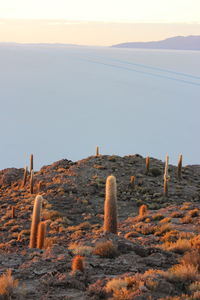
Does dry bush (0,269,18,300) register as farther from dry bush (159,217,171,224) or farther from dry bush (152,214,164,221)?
dry bush (152,214,164,221)

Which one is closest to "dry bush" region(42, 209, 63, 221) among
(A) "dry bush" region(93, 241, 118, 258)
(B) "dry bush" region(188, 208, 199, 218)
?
(B) "dry bush" region(188, 208, 199, 218)

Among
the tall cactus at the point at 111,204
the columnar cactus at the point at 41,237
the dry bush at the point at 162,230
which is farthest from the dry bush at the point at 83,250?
the dry bush at the point at 162,230

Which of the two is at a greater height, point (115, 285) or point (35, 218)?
point (35, 218)

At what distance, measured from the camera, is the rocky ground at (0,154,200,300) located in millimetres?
9578

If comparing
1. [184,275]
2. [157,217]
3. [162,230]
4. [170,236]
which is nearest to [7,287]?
[184,275]

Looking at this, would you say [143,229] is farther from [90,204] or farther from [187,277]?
[90,204]

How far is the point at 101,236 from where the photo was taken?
14.8m

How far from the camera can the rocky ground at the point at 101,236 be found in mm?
9578

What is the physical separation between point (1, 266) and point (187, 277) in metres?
5.34

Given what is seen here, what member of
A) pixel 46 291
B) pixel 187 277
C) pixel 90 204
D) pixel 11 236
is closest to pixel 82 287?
pixel 46 291

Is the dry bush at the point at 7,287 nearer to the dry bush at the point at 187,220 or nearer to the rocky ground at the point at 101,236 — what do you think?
the rocky ground at the point at 101,236

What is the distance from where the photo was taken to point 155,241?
15.4 m

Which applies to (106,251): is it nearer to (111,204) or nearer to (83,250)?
(83,250)

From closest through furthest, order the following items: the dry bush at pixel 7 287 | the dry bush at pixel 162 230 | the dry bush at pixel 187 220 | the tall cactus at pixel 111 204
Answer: the dry bush at pixel 7 287
the tall cactus at pixel 111 204
the dry bush at pixel 162 230
the dry bush at pixel 187 220
